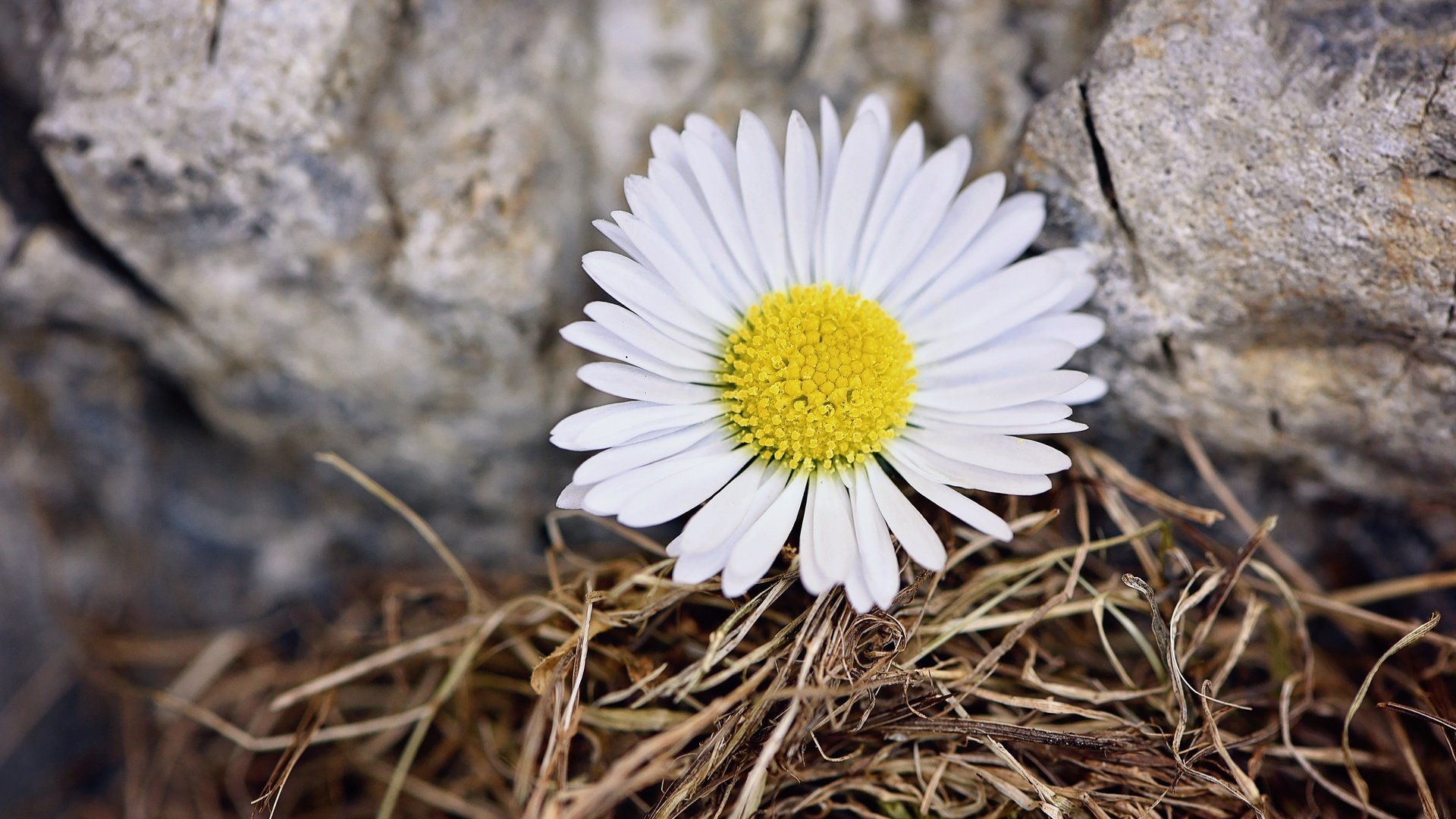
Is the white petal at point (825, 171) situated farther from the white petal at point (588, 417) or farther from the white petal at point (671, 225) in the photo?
the white petal at point (588, 417)

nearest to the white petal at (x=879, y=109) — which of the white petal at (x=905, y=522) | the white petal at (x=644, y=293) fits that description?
the white petal at (x=644, y=293)

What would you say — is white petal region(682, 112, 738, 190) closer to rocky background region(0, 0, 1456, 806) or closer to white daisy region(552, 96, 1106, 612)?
white daisy region(552, 96, 1106, 612)

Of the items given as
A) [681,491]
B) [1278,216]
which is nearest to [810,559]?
[681,491]

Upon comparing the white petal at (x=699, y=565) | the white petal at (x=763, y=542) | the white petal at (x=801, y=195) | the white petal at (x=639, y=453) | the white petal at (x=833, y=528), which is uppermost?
the white petal at (x=801, y=195)

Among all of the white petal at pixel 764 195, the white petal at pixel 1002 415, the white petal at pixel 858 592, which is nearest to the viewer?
the white petal at pixel 858 592

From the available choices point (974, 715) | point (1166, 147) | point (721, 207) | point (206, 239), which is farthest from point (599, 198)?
point (974, 715)
